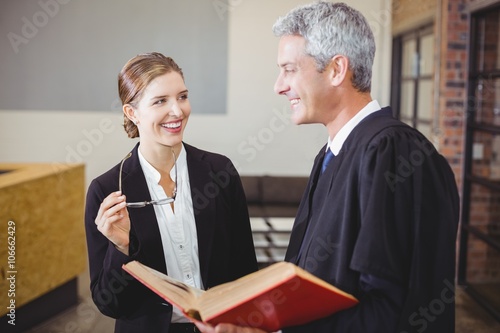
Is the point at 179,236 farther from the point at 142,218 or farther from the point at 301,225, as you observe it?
the point at 301,225

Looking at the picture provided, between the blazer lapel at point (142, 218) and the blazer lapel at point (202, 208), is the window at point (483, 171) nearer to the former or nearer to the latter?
the blazer lapel at point (202, 208)

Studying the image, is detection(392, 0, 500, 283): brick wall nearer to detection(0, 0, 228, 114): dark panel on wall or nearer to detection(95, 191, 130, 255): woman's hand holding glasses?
detection(0, 0, 228, 114): dark panel on wall

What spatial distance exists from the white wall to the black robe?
454 centimetres

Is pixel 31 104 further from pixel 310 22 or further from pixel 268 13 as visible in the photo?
pixel 310 22

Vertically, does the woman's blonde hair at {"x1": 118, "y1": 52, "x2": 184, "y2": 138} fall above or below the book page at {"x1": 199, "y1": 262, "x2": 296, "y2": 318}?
above

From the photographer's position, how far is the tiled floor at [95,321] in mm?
3693

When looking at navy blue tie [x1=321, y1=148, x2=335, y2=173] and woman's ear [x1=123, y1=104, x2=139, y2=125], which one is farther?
woman's ear [x1=123, y1=104, x2=139, y2=125]

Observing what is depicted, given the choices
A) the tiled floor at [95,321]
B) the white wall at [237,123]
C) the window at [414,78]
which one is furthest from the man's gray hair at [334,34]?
the white wall at [237,123]

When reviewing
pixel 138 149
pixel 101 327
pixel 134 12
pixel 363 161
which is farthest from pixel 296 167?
pixel 363 161

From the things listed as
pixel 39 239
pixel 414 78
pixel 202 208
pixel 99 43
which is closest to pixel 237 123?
pixel 99 43

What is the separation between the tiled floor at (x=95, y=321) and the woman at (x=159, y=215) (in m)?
2.27

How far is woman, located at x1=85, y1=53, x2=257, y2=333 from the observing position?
1.54 metres

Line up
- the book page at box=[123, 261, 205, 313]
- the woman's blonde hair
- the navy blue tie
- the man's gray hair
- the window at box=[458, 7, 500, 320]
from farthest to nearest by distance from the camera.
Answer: the window at box=[458, 7, 500, 320]
the woman's blonde hair
the navy blue tie
the man's gray hair
the book page at box=[123, 261, 205, 313]

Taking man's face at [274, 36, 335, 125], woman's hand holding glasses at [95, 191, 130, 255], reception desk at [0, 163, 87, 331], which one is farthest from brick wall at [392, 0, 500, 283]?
woman's hand holding glasses at [95, 191, 130, 255]
